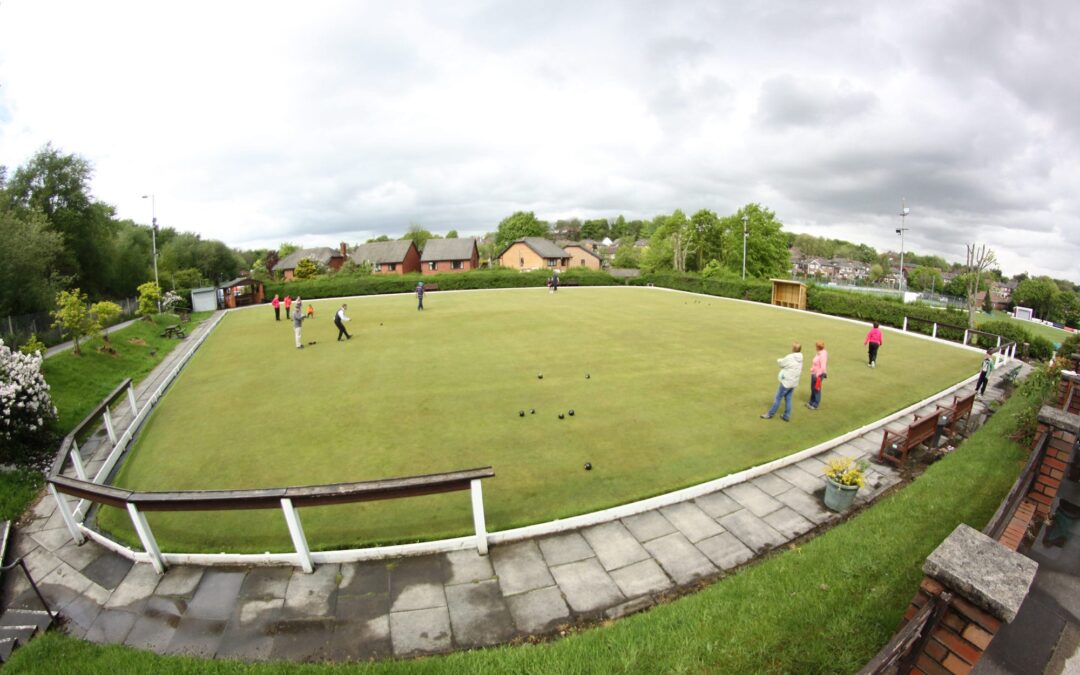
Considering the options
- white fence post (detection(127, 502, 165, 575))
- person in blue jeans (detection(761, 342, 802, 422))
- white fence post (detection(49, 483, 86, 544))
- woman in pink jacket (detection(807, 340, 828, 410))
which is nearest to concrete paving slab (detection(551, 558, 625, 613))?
white fence post (detection(127, 502, 165, 575))

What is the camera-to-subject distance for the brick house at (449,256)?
224 ft

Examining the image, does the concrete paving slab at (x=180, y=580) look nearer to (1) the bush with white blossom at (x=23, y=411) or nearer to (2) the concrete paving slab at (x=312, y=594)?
(2) the concrete paving slab at (x=312, y=594)

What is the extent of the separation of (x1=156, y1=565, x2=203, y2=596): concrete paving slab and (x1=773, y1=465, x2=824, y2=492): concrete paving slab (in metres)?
8.56

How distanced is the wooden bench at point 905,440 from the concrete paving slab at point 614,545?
5.61 m

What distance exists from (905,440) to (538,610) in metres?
7.39

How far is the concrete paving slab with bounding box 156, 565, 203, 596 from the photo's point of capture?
200 inches

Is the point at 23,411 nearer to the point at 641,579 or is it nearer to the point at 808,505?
the point at 641,579

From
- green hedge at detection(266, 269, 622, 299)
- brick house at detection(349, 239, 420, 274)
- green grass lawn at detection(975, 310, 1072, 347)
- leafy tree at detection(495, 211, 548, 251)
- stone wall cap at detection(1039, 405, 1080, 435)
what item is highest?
leafy tree at detection(495, 211, 548, 251)

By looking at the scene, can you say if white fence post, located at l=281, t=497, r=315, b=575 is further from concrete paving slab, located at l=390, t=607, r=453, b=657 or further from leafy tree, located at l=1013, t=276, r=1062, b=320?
leafy tree, located at l=1013, t=276, r=1062, b=320

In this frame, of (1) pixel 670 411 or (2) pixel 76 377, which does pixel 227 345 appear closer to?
(2) pixel 76 377

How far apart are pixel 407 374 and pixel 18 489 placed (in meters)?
8.31

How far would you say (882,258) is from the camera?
190875mm

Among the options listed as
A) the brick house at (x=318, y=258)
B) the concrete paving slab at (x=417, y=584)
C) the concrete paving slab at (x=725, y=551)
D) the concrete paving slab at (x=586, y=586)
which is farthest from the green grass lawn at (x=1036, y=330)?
the brick house at (x=318, y=258)

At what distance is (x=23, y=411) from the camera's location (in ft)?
29.8
